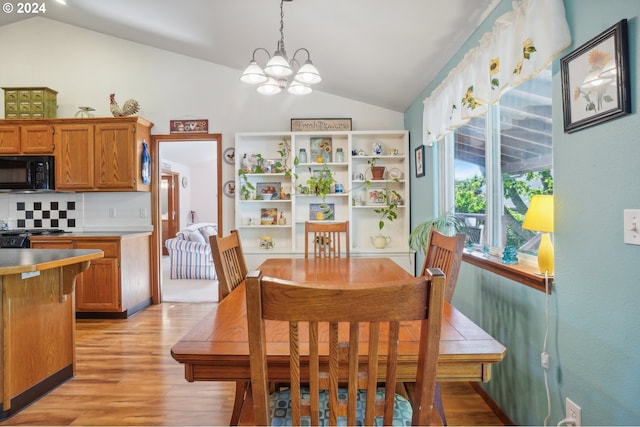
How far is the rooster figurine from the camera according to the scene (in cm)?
384

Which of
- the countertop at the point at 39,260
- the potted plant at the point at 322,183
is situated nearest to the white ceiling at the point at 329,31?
the potted plant at the point at 322,183

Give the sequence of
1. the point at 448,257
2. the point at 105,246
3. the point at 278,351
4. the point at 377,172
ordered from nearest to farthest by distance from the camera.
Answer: the point at 278,351 → the point at 448,257 → the point at 105,246 → the point at 377,172

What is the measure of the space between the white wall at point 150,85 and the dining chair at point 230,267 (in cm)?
227

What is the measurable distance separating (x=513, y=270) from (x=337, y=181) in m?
2.65

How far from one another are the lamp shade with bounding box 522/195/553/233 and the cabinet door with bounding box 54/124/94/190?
4141 millimetres

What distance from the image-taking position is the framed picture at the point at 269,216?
13.4 ft

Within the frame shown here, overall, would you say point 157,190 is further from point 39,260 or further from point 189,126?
point 39,260

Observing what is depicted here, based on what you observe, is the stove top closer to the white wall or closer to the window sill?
the white wall

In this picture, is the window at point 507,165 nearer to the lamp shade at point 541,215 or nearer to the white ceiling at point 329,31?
the lamp shade at point 541,215

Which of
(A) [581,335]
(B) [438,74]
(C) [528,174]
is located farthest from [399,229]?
A: (A) [581,335]

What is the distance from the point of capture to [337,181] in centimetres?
416

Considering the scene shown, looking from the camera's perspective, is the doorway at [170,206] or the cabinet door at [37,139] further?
the doorway at [170,206]

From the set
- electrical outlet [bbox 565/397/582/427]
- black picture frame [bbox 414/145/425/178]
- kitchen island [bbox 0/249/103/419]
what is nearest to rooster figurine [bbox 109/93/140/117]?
kitchen island [bbox 0/249/103/419]

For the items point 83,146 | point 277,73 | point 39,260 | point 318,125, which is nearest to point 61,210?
point 83,146
